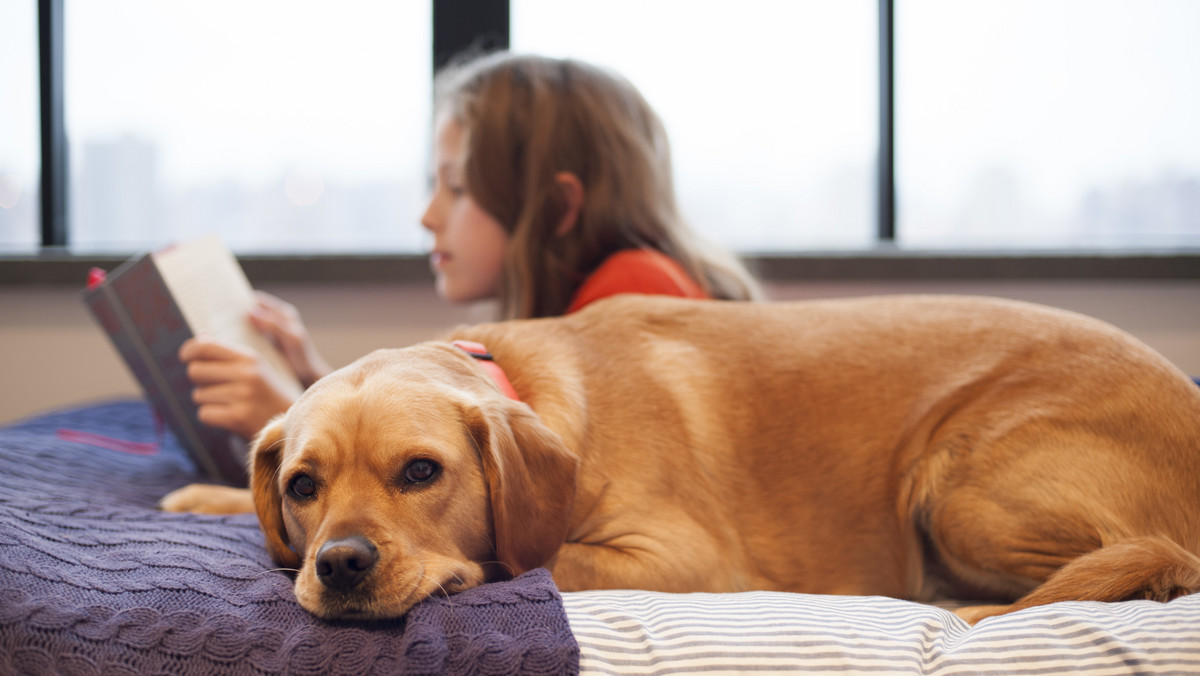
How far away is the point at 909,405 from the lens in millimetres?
1329

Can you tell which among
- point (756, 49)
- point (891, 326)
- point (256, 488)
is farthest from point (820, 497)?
point (756, 49)

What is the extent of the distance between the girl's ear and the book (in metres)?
0.75

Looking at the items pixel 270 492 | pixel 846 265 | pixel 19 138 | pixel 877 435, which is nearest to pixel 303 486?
pixel 270 492

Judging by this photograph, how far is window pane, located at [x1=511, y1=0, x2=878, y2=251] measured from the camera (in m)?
3.04

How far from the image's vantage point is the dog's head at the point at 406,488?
95cm

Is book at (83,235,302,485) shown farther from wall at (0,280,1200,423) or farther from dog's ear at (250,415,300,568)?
wall at (0,280,1200,423)

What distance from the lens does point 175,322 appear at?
1.62 m

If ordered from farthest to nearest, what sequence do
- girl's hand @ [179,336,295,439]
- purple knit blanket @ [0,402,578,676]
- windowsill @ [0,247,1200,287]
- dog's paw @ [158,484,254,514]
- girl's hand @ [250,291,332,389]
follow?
→ windowsill @ [0,247,1200,287] < girl's hand @ [250,291,332,389] < girl's hand @ [179,336,295,439] < dog's paw @ [158,484,254,514] < purple knit blanket @ [0,402,578,676]

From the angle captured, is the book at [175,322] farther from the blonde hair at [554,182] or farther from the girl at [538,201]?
the blonde hair at [554,182]

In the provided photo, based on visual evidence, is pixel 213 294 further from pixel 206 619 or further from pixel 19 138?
pixel 19 138

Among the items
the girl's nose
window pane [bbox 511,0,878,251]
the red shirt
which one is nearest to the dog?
the red shirt

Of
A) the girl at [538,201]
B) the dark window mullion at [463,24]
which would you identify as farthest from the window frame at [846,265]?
the dark window mullion at [463,24]

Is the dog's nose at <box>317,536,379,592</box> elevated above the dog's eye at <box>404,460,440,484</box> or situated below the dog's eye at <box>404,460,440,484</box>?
below

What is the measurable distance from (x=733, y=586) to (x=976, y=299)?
70 cm
